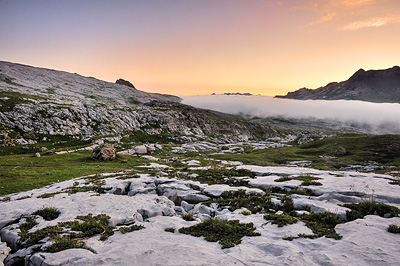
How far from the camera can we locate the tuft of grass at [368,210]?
14.6 m

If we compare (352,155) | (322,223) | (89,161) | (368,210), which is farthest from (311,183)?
(352,155)

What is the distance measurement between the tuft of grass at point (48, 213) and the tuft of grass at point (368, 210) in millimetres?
23254

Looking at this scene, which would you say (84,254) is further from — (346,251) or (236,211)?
(346,251)

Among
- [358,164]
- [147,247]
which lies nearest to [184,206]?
[147,247]

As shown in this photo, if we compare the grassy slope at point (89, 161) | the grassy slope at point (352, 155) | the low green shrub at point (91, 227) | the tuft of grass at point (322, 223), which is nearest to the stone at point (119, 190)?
the low green shrub at point (91, 227)

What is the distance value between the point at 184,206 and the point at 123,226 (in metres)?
6.67

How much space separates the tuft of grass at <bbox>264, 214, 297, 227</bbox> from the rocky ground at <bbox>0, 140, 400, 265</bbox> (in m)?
0.14

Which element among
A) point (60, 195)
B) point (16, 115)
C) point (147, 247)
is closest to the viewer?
point (147, 247)

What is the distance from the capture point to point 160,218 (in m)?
15.5

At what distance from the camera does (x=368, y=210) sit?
1541cm

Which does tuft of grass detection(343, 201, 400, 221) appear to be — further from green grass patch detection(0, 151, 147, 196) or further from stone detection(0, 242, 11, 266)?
green grass patch detection(0, 151, 147, 196)

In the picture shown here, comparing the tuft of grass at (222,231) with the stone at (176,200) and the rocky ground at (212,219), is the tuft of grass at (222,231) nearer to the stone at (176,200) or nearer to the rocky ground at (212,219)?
the rocky ground at (212,219)

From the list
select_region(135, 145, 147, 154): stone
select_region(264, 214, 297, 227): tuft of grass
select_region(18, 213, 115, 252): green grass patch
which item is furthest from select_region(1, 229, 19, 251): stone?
select_region(135, 145, 147, 154): stone

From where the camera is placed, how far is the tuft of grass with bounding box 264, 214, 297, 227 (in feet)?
46.2
